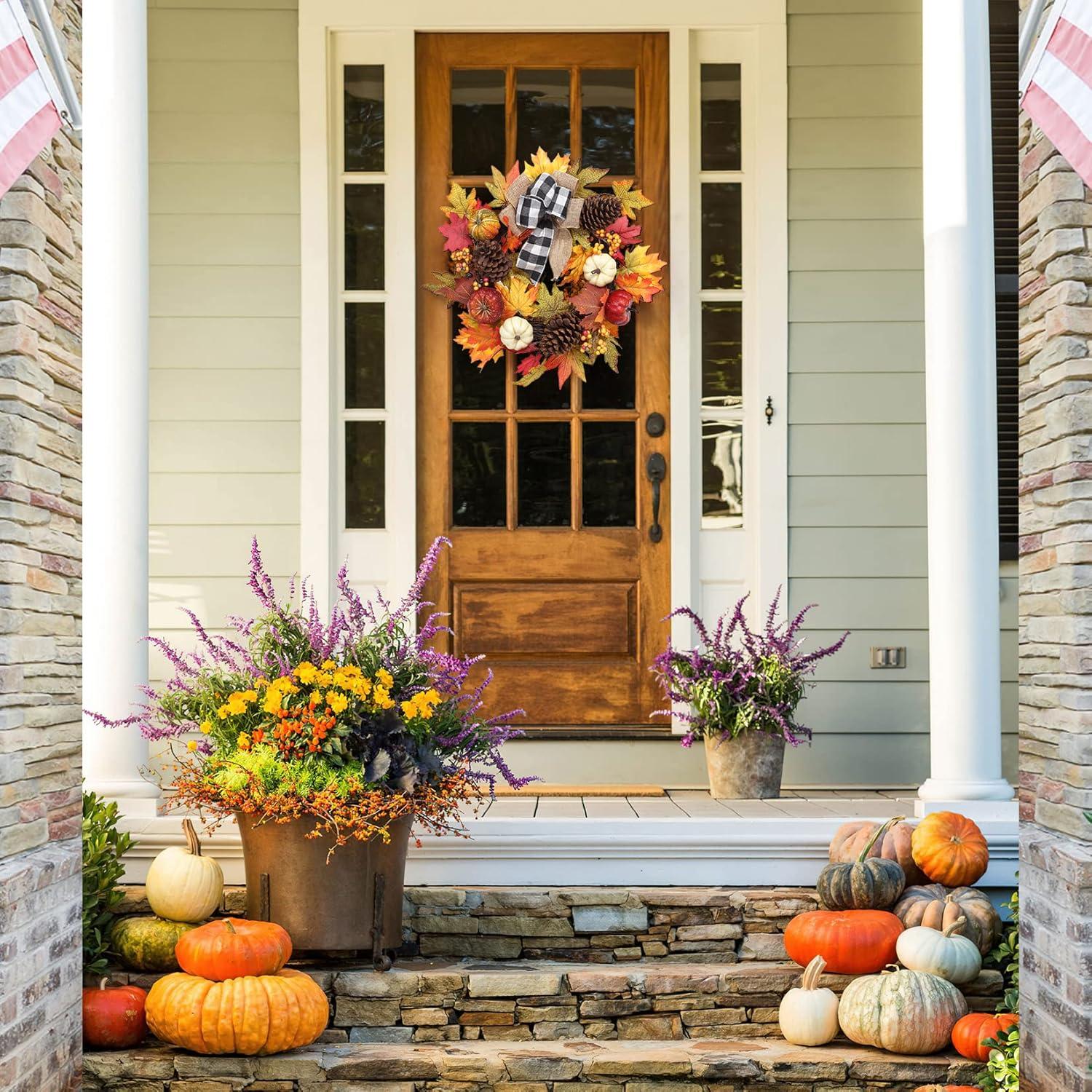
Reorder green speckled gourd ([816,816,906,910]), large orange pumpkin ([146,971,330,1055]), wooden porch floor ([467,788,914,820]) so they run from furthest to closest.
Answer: wooden porch floor ([467,788,914,820]), green speckled gourd ([816,816,906,910]), large orange pumpkin ([146,971,330,1055])

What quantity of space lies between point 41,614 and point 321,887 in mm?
842

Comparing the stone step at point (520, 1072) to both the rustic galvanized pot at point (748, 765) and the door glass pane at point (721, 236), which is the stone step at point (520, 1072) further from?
the door glass pane at point (721, 236)

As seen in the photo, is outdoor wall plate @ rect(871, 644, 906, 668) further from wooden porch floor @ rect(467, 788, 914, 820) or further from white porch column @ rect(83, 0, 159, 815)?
white porch column @ rect(83, 0, 159, 815)

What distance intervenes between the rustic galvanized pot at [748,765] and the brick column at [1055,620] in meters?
1.39

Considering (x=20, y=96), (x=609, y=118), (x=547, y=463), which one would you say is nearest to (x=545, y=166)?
(x=609, y=118)

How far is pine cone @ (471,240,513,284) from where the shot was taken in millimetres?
4520

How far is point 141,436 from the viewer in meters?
3.45

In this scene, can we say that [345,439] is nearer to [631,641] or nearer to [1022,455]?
[631,641]

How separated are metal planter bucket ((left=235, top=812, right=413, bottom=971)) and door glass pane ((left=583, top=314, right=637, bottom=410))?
1976mm

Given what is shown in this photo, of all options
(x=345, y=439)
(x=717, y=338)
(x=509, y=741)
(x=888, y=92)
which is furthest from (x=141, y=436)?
(x=888, y=92)

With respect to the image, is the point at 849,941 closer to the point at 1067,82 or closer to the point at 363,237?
the point at 1067,82

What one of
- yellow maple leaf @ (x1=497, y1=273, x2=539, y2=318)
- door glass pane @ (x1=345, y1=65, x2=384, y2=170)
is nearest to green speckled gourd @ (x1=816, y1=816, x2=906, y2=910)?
yellow maple leaf @ (x1=497, y1=273, x2=539, y2=318)

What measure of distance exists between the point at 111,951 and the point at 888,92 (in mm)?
3453

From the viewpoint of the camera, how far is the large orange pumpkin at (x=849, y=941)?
9.83 ft
